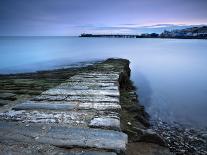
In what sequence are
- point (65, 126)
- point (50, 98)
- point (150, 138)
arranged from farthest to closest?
point (150, 138) < point (50, 98) < point (65, 126)

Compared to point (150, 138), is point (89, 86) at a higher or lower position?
higher

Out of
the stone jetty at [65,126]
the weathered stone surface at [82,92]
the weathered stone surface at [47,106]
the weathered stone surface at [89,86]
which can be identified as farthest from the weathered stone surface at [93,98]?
the weathered stone surface at [89,86]

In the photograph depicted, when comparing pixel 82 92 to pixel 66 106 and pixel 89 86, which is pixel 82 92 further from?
pixel 66 106

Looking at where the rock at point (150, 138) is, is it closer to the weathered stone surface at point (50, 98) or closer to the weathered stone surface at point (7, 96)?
the weathered stone surface at point (50, 98)

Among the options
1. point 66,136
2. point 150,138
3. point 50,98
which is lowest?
point 150,138

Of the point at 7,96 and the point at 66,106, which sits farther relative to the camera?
the point at 7,96

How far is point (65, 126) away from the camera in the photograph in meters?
3.15

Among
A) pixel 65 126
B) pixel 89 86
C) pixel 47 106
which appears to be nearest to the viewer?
pixel 65 126

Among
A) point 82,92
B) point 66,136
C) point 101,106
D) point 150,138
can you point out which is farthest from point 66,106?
point 150,138

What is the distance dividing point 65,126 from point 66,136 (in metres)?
0.30

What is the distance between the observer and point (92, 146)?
2.65m

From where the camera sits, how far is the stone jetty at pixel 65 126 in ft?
8.61

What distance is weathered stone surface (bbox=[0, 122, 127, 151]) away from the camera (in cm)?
271

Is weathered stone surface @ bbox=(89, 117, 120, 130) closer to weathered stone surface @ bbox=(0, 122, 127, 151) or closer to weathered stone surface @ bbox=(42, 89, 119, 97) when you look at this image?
weathered stone surface @ bbox=(0, 122, 127, 151)
